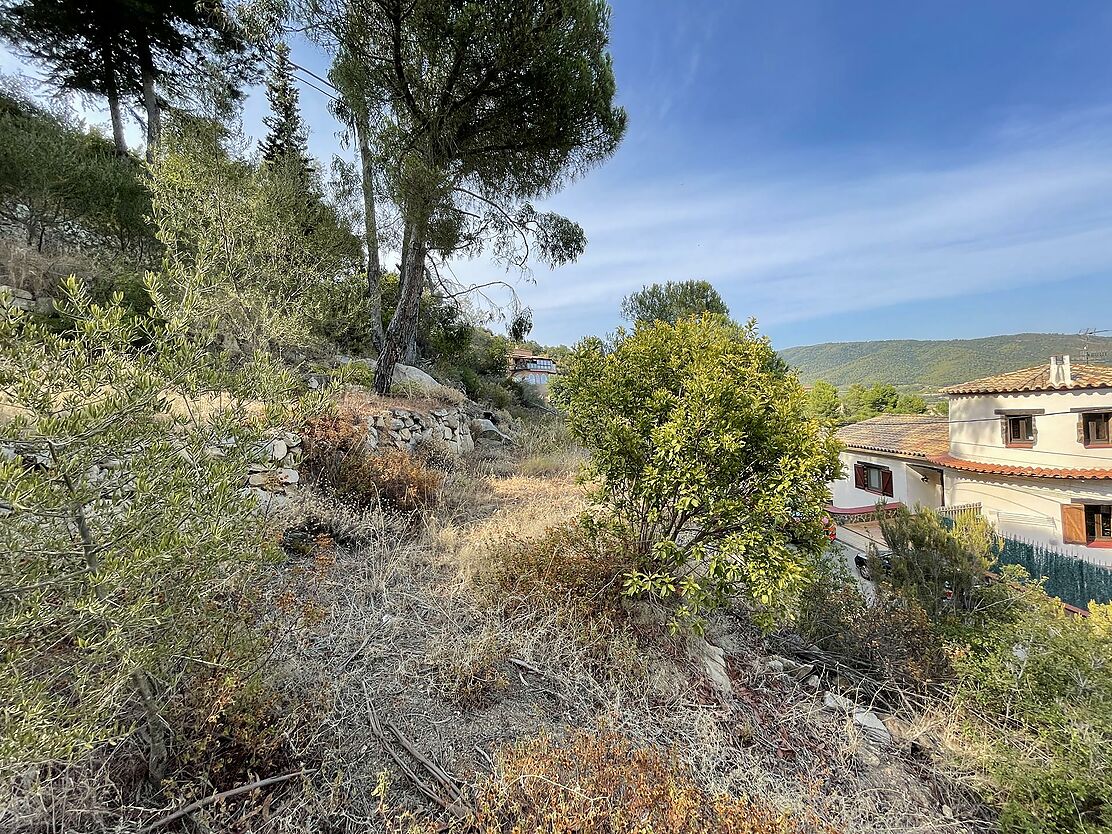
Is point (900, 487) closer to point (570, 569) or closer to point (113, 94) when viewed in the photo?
point (570, 569)

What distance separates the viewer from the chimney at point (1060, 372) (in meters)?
10.3

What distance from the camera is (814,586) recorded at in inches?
136

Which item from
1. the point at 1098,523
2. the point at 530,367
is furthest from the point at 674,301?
the point at 1098,523

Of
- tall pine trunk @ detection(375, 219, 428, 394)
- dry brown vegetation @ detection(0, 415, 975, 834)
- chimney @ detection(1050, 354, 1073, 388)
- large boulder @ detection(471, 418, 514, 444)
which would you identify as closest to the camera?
dry brown vegetation @ detection(0, 415, 975, 834)

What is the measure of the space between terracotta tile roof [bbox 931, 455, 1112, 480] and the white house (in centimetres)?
2

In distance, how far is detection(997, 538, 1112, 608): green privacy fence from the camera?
28.1 ft

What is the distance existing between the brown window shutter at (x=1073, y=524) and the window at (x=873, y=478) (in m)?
5.17

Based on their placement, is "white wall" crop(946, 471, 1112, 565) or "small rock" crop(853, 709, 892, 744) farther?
"white wall" crop(946, 471, 1112, 565)

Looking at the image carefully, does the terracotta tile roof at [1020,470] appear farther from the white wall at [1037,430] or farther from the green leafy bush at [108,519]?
the green leafy bush at [108,519]

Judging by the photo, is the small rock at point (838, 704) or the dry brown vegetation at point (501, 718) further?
the small rock at point (838, 704)

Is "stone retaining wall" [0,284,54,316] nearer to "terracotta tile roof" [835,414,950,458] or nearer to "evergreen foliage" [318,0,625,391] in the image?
"evergreen foliage" [318,0,625,391]

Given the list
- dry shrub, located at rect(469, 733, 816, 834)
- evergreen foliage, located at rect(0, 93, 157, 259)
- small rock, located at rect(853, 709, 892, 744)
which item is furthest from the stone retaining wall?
small rock, located at rect(853, 709, 892, 744)

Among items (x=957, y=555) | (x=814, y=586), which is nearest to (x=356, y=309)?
(x=814, y=586)

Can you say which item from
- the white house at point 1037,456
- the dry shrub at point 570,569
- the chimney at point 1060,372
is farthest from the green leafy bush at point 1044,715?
the chimney at point 1060,372
